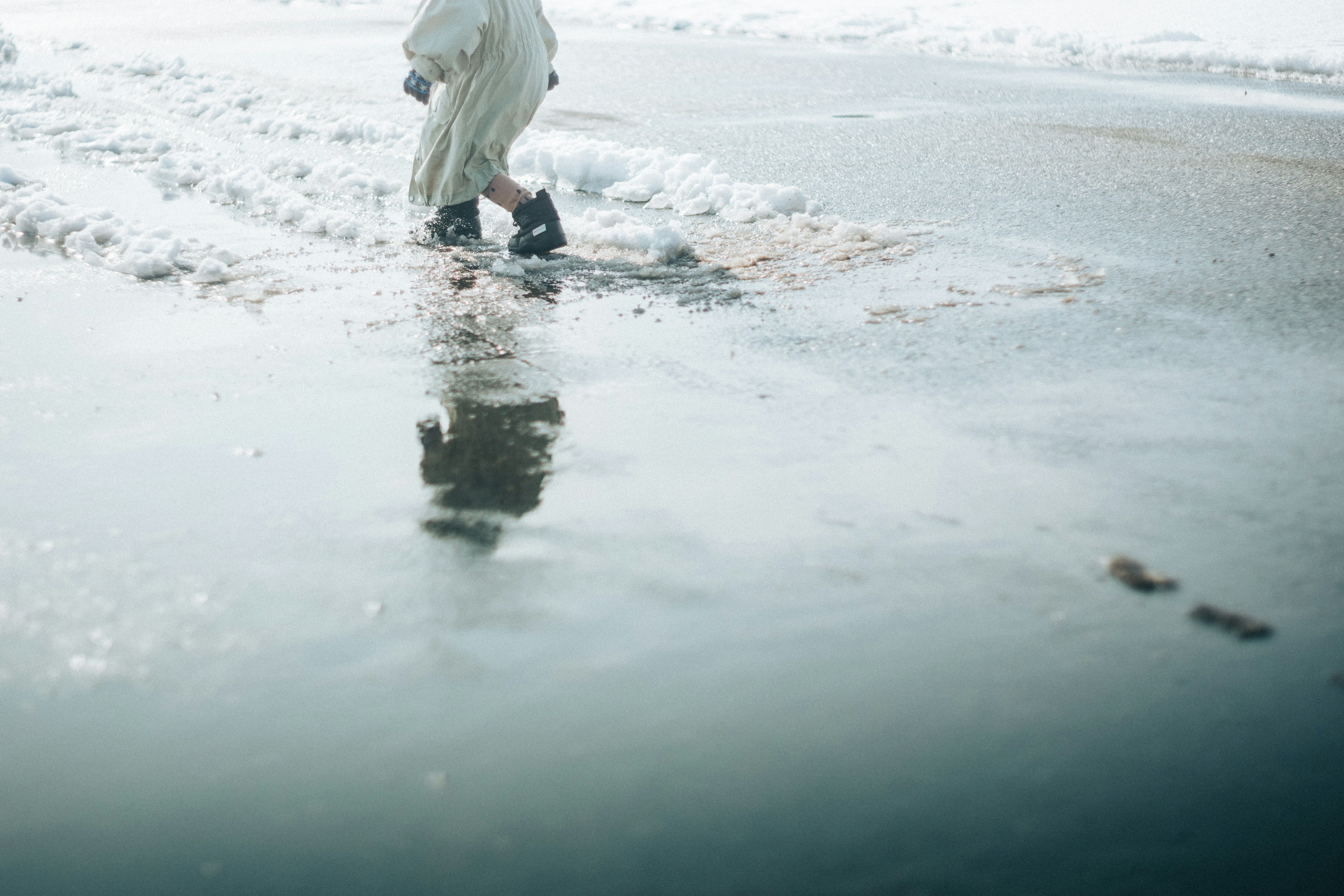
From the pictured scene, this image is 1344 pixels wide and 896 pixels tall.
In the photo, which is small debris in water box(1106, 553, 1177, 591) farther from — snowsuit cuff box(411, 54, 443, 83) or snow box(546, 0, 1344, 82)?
snow box(546, 0, 1344, 82)

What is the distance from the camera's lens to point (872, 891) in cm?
139

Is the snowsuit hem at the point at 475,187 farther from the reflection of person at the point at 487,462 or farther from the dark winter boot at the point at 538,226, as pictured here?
the reflection of person at the point at 487,462

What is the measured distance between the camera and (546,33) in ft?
Result: 15.4

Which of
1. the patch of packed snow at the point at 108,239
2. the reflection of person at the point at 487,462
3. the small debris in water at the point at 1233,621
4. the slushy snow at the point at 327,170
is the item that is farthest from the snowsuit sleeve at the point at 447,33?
the small debris in water at the point at 1233,621

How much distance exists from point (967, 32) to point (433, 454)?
39.7ft

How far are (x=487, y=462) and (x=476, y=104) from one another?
7.75 feet

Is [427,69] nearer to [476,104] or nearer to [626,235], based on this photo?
[476,104]

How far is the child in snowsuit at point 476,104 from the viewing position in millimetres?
4148

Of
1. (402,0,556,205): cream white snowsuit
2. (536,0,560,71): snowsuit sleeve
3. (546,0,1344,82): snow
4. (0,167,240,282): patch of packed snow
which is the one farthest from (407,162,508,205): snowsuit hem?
(546,0,1344,82): snow

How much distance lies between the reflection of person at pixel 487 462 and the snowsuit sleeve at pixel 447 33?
194 centimetres

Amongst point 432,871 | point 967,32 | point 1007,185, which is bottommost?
point 432,871

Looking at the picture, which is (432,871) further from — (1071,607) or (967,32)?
(967,32)

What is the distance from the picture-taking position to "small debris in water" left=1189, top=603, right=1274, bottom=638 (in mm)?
1818

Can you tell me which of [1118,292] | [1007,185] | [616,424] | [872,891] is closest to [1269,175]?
[1007,185]
